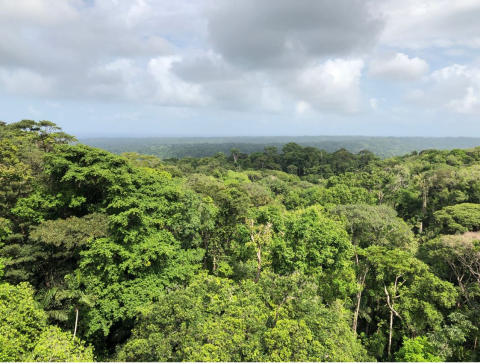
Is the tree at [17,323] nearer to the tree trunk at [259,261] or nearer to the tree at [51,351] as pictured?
the tree at [51,351]

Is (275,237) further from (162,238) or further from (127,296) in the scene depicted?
(127,296)

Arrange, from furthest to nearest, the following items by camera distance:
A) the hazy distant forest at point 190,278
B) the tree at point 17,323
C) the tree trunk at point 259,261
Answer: the tree trunk at point 259,261, the hazy distant forest at point 190,278, the tree at point 17,323

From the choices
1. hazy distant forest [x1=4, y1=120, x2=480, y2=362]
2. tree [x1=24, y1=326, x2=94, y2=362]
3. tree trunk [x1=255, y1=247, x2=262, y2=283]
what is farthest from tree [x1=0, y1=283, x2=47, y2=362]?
tree trunk [x1=255, y1=247, x2=262, y2=283]

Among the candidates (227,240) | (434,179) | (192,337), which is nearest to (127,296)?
(192,337)

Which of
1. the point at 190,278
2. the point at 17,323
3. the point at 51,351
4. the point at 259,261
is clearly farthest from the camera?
the point at 190,278

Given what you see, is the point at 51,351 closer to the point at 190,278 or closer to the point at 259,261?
the point at 190,278

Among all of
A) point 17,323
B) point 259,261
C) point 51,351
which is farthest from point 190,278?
point 17,323

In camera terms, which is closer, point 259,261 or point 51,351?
point 51,351

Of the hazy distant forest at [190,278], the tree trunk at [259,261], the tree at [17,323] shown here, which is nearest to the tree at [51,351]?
the hazy distant forest at [190,278]

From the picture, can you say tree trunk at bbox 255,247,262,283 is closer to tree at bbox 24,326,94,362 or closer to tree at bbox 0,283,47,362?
tree at bbox 24,326,94,362
